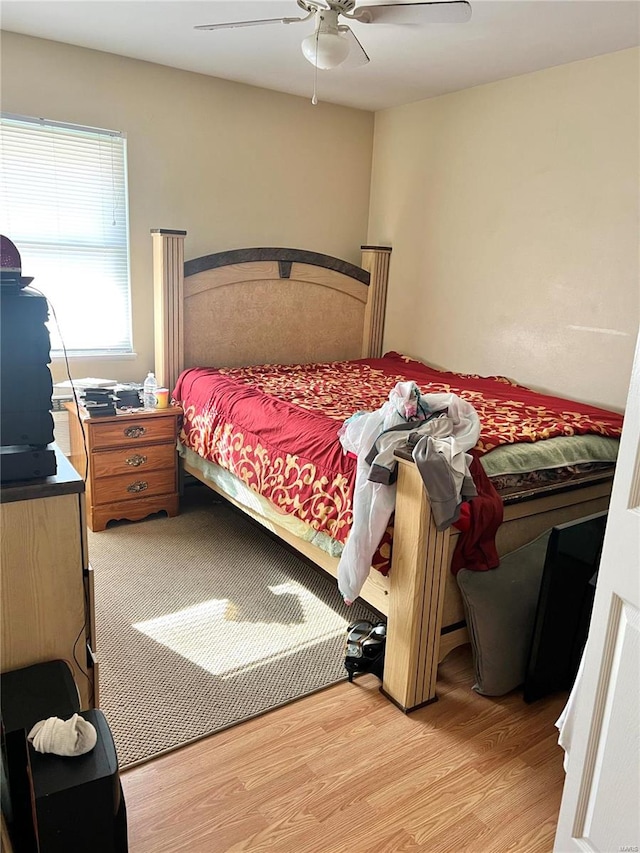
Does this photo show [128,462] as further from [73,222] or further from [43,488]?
[43,488]

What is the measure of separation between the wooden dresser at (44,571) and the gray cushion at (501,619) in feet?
3.94

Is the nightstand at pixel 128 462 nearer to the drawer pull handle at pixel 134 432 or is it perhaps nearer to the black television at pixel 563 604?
the drawer pull handle at pixel 134 432

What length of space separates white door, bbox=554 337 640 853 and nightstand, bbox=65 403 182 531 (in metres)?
2.56

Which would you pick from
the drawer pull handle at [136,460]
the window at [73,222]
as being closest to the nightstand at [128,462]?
the drawer pull handle at [136,460]

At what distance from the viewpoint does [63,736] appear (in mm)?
1158

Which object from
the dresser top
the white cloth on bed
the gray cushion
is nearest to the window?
the white cloth on bed

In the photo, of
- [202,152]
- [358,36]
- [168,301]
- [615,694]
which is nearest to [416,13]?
[358,36]

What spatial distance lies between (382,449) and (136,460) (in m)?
1.80

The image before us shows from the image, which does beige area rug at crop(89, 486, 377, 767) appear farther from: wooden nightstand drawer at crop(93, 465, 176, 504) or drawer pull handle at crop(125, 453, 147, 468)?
drawer pull handle at crop(125, 453, 147, 468)

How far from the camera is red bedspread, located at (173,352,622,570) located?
7.61ft

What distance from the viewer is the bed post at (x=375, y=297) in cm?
441

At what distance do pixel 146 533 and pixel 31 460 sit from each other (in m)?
2.00

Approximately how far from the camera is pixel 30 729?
124 cm

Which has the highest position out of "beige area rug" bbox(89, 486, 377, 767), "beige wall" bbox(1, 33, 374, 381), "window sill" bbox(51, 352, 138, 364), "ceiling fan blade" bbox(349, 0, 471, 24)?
"ceiling fan blade" bbox(349, 0, 471, 24)
